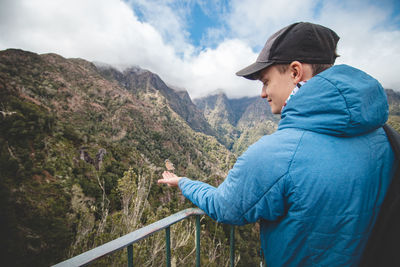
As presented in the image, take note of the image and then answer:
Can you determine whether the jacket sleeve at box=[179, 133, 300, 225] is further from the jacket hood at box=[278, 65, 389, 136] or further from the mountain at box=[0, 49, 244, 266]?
Result: the mountain at box=[0, 49, 244, 266]

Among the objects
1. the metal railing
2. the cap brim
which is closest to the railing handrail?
the metal railing

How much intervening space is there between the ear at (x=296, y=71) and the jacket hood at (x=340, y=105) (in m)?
0.21

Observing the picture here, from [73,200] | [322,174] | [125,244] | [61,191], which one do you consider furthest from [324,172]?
[61,191]

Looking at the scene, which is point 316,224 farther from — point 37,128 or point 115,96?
point 115,96

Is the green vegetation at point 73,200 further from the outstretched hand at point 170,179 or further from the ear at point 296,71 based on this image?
Result: the ear at point 296,71

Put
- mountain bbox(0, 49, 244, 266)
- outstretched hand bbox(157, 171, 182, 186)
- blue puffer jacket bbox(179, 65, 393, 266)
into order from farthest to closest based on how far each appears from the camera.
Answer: mountain bbox(0, 49, 244, 266) < outstretched hand bbox(157, 171, 182, 186) < blue puffer jacket bbox(179, 65, 393, 266)

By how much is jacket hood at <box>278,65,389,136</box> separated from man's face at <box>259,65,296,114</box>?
26 cm

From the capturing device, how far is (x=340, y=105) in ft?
2.72

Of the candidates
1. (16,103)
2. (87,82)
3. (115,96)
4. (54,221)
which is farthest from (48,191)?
(87,82)

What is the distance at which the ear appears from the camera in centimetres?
112

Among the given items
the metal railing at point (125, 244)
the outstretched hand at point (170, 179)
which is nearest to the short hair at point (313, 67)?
the outstretched hand at point (170, 179)

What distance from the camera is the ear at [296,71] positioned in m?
1.12

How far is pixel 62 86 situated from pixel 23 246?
90354 mm

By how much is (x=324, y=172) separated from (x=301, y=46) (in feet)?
2.49
